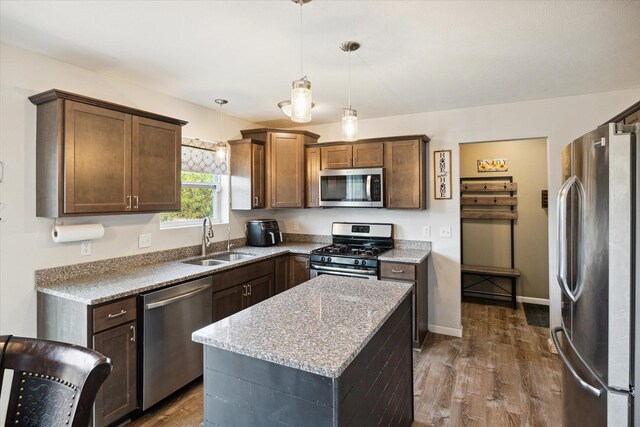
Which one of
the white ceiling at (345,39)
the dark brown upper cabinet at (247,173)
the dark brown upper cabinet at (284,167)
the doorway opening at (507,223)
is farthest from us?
the doorway opening at (507,223)

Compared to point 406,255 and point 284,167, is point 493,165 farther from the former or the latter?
point 284,167

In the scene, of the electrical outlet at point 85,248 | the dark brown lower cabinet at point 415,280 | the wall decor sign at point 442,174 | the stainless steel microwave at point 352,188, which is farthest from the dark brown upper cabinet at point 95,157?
the wall decor sign at point 442,174

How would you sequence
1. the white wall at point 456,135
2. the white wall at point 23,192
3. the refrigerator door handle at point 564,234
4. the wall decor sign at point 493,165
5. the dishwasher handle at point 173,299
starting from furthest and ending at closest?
the wall decor sign at point 493,165 < the white wall at point 456,135 < the dishwasher handle at point 173,299 < the white wall at point 23,192 < the refrigerator door handle at point 564,234

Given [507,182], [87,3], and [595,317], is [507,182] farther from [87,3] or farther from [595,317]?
[87,3]

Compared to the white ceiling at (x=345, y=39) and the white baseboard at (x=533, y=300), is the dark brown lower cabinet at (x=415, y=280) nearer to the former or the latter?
the white ceiling at (x=345, y=39)

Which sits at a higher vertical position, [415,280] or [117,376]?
[415,280]

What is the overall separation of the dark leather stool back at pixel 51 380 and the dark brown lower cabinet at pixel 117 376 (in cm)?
108

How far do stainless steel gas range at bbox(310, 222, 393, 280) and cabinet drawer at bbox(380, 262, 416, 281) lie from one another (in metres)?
0.08

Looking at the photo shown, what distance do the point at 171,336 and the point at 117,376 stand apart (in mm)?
392

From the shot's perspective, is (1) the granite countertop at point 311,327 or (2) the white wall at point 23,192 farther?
(2) the white wall at point 23,192

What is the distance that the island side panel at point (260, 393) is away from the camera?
3.90 ft

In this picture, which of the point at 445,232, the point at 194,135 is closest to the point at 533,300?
the point at 445,232

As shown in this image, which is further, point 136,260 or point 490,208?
point 490,208

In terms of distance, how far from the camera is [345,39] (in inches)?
83.0
